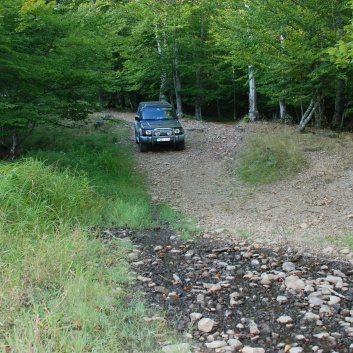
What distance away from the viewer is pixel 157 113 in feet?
51.4

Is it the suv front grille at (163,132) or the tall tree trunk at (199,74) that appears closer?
the suv front grille at (163,132)

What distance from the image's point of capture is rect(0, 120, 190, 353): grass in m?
3.66

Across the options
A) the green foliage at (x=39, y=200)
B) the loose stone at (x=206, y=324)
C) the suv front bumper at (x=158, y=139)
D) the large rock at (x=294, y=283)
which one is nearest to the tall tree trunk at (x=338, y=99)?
the suv front bumper at (x=158, y=139)

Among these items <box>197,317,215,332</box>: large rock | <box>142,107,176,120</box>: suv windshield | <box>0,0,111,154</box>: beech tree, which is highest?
<box>0,0,111,154</box>: beech tree

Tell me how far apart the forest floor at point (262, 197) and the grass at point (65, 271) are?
1.54m

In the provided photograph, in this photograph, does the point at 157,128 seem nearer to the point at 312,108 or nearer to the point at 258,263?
the point at 312,108

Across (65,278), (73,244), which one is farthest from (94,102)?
(65,278)

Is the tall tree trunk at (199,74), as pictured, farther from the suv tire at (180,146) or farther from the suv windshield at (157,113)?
the suv tire at (180,146)

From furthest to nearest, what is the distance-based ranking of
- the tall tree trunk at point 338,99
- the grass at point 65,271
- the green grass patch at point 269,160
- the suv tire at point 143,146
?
1. the tall tree trunk at point 338,99
2. the suv tire at point 143,146
3. the green grass patch at point 269,160
4. the grass at point 65,271

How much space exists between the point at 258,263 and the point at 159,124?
9.82 m

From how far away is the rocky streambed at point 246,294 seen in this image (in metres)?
3.91

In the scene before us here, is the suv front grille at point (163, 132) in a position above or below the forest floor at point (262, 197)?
above

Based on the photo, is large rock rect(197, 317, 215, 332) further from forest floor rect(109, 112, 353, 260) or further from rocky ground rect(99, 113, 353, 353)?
forest floor rect(109, 112, 353, 260)

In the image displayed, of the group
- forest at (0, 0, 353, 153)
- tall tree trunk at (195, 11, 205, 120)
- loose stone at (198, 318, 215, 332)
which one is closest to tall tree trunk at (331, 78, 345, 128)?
forest at (0, 0, 353, 153)
